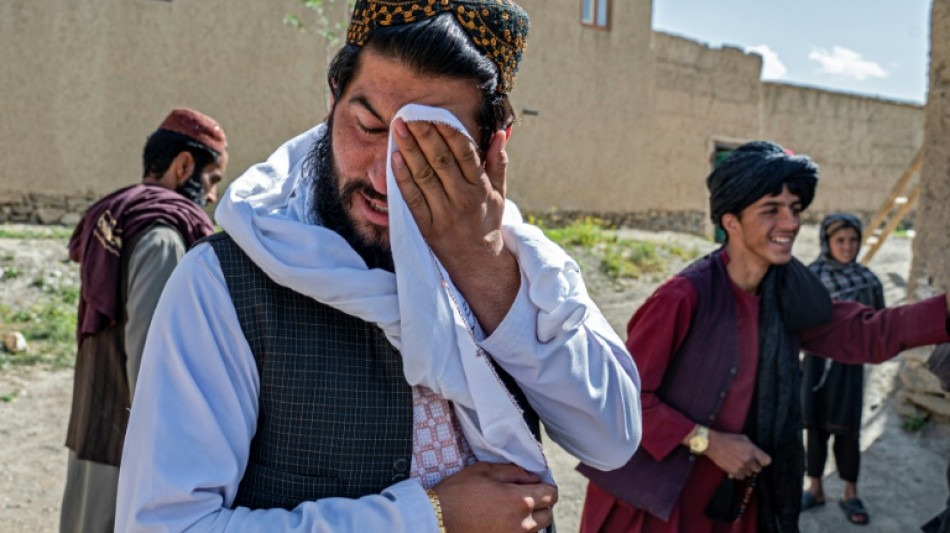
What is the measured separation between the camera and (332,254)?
129 cm

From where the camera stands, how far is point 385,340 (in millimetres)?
1331

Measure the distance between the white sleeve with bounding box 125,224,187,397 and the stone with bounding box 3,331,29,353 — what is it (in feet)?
15.1

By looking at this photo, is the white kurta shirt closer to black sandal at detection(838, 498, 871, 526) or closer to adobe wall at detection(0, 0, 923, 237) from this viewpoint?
black sandal at detection(838, 498, 871, 526)

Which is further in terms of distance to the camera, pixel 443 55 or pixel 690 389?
pixel 690 389

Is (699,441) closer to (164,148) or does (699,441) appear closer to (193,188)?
(193,188)

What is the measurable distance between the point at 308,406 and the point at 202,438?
168 millimetres

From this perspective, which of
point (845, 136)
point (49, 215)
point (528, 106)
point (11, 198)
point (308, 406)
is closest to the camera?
point (308, 406)

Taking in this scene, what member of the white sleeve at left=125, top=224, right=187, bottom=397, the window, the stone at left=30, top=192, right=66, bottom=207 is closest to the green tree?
the stone at left=30, top=192, right=66, bottom=207

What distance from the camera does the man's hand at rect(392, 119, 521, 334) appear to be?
4.09 ft

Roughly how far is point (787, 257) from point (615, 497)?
3.35 ft

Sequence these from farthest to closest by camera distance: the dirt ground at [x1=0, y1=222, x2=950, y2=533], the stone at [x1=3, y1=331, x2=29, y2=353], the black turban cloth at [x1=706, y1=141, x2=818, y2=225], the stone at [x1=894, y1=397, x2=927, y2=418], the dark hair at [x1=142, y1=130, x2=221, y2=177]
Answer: the stone at [x1=3, y1=331, x2=29, y2=353] → the stone at [x1=894, y1=397, x2=927, y2=418] → the dirt ground at [x1=0, y1=222, x2=950, y2=533] → the dark hair at [x1=142, y1=130, x2=221, y2=177] → the black turban cloth at [x1=706, y1=141, x2=818, y2=225]

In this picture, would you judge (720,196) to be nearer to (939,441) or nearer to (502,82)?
(502,82)

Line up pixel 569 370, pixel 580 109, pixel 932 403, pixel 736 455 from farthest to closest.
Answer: pixel 580 109 < pixel 932 403 < pixel 736 455 < pixel 569 370

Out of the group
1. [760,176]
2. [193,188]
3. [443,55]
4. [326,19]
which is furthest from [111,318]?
[326,19]
